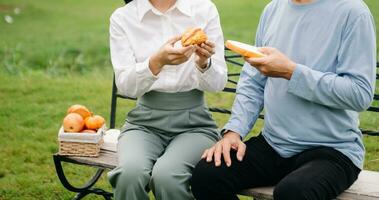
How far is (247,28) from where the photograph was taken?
Result: 12.0 m

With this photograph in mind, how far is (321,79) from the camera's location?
10.4ft

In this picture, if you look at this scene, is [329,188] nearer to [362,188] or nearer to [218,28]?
[362,188]

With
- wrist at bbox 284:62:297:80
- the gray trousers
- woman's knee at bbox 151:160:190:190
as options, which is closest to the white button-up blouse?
the gray trousers

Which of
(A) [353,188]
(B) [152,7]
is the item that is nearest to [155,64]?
(B) [152,7]

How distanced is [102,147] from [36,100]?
3.47 meters

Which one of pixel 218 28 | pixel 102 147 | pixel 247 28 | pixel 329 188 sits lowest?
pixel 247 28

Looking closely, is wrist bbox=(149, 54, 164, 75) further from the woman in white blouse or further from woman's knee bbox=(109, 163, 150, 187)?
woman's knee bbox=(109, 163, 150, 187)

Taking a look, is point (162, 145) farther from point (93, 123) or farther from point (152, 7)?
point (152, 7)

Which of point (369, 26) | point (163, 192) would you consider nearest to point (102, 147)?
point (163, 192)

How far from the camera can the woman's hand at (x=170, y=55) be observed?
134 inches

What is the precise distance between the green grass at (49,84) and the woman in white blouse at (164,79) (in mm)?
1553

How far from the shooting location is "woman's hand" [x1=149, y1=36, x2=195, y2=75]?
3.39 meters

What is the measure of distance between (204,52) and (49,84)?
4.81 m

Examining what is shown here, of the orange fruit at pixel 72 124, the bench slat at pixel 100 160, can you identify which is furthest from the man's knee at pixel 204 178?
the orange fruit at pixel 72 124
